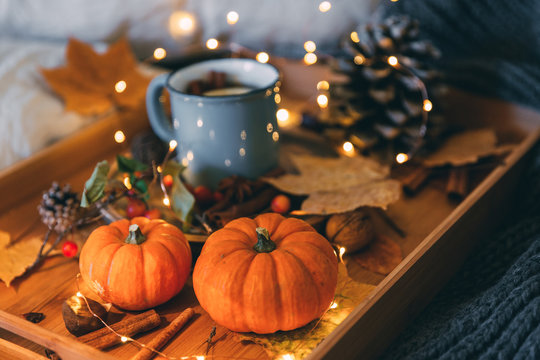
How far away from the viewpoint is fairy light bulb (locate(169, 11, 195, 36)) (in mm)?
1162

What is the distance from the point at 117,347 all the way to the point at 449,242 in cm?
42

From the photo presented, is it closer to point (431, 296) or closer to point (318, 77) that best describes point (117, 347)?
point (431, 296)

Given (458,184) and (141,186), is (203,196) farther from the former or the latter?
(458,184)

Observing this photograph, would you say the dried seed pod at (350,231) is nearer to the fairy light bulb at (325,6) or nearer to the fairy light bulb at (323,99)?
the fairy light bulb at (323,99)

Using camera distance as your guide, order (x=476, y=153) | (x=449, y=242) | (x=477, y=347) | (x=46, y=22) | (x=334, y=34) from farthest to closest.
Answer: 1. (x=46, y=22)
2. (x=334, y=34)
3. (x=476, y=153)
4. (x=449, y=242)
5. (x=477, y=347)

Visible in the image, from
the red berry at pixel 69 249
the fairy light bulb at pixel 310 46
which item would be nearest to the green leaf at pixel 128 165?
the red berry at pixel 69 249

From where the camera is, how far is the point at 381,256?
25.0 inches

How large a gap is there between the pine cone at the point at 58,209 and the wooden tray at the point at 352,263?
0.04m

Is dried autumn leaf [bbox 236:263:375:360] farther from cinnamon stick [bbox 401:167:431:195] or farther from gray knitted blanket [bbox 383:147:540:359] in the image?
cinnamon stick [bbox 401:167:431:195]

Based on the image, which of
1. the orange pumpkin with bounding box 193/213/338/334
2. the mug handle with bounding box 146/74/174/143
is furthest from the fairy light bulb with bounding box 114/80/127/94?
the orange pumpkin with bounding box 193/213/338/334

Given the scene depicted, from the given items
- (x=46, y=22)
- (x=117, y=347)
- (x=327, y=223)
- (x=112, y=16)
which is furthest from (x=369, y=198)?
(x=46, y=22)

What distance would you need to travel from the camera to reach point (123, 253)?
54 cm

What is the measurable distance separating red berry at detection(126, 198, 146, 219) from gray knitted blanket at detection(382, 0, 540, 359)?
0.37m

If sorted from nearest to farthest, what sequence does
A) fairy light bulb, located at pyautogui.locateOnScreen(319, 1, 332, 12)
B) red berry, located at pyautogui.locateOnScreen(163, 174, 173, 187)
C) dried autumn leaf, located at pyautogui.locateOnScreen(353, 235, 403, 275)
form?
dried autumn leaf, located at pyautogui.locateOnScreen(353, 235, 403, 275), red berry, located at pyautogui.locateOnScreen(163, 174, 173, 187), fairy light bulb, located at pyautogui.locateOnScreen(319, 1, 332, 12)
